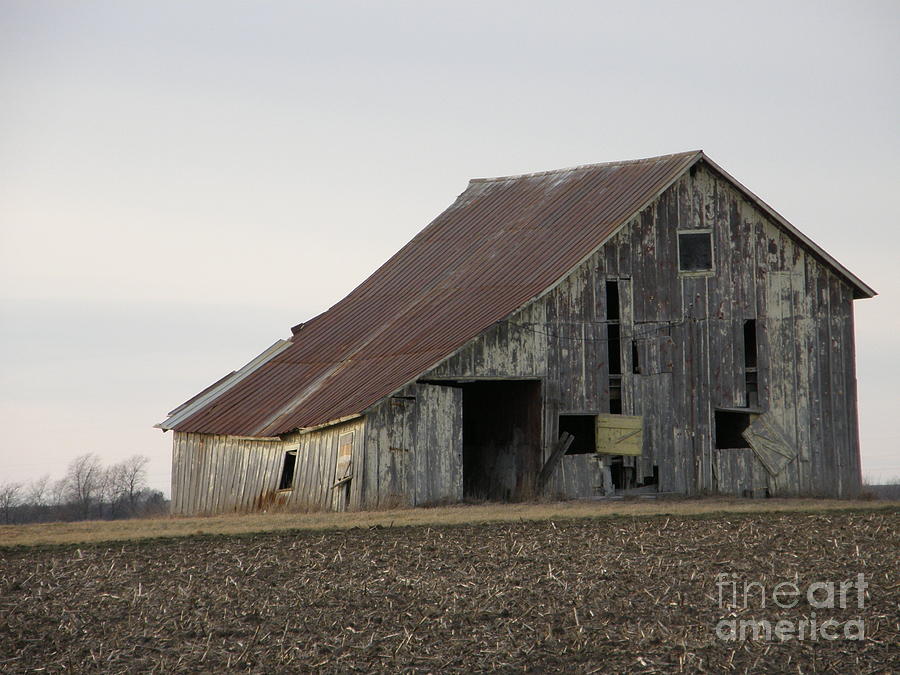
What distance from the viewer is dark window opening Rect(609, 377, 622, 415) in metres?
A: 28.5

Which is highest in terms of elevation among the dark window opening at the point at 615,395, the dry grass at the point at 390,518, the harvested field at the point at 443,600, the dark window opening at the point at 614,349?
the dark window opening at the point at 614,349

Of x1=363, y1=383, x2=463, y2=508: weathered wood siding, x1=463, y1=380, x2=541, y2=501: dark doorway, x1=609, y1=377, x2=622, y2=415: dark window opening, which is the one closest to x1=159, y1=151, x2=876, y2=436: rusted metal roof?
x1=363, y1=383, x2=463, y2=508: weathered wood siding

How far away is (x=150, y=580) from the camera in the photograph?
1692 cm

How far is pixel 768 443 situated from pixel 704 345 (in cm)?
254

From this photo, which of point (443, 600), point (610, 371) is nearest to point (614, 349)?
point (610, 371)

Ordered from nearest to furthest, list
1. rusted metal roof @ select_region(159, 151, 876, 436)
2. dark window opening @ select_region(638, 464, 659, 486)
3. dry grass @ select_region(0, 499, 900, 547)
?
dry grass @ select_region(0, 499, 900, 547) < rusted metal roof @ select_region(159, 151, 876, 436) < dark window opening @ select_region(638, 464, 659, 486)

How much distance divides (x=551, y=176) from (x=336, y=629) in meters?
21.6

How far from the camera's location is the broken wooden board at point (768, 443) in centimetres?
2892

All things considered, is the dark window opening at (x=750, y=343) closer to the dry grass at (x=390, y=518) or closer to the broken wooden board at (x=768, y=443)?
the broken wooden board at (x=768, y=443)

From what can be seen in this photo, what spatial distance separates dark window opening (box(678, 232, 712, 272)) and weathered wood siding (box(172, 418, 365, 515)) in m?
8.32

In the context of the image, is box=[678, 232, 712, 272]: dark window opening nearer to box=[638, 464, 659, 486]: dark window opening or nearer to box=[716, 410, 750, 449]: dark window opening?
box=[716, 410, 750, 449]: dark window opening

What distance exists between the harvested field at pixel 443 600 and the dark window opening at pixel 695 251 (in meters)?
9.13

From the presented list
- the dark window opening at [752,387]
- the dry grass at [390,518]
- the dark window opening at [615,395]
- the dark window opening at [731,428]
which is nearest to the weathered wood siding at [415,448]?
the dry grass at [390,518]

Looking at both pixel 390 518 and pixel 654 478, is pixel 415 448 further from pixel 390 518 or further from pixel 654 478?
pixel 654 478
